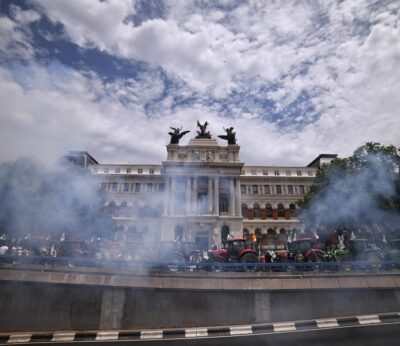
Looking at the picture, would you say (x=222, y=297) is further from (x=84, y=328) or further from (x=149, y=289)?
(x=84, y=328)

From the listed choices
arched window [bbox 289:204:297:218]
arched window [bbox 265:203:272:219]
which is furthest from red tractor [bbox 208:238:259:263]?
arched window [bbox 289:204:297:218]

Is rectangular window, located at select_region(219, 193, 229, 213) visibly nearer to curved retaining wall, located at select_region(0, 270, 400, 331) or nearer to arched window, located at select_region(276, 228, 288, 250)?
arched window, located at select_region(276, 228, 288, 250)

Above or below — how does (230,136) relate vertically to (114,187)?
above

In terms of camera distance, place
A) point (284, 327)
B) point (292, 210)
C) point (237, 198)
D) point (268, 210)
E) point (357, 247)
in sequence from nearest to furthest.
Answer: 1. point (284, 327)
2. point (357, 247)
3. point (237, 198)
4. point (292, 210)
5. point (268, 210)

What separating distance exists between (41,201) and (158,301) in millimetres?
10225

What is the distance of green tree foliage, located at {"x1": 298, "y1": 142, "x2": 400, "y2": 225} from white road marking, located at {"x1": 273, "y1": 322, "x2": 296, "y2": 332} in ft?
43.2

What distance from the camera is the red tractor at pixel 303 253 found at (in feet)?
43.0

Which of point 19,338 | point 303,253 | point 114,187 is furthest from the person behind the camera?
point 114,187

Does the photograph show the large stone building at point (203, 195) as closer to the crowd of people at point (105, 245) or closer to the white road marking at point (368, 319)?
the crowd of people at point (105, 245)

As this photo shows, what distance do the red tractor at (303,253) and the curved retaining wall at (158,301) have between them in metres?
3.82

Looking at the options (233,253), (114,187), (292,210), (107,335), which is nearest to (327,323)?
(233,253)

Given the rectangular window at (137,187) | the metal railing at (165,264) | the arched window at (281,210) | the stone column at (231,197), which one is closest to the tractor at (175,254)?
the metal railing at (165,264)

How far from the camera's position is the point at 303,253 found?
552 inches

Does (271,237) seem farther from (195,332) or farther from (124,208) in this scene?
(195,332)
